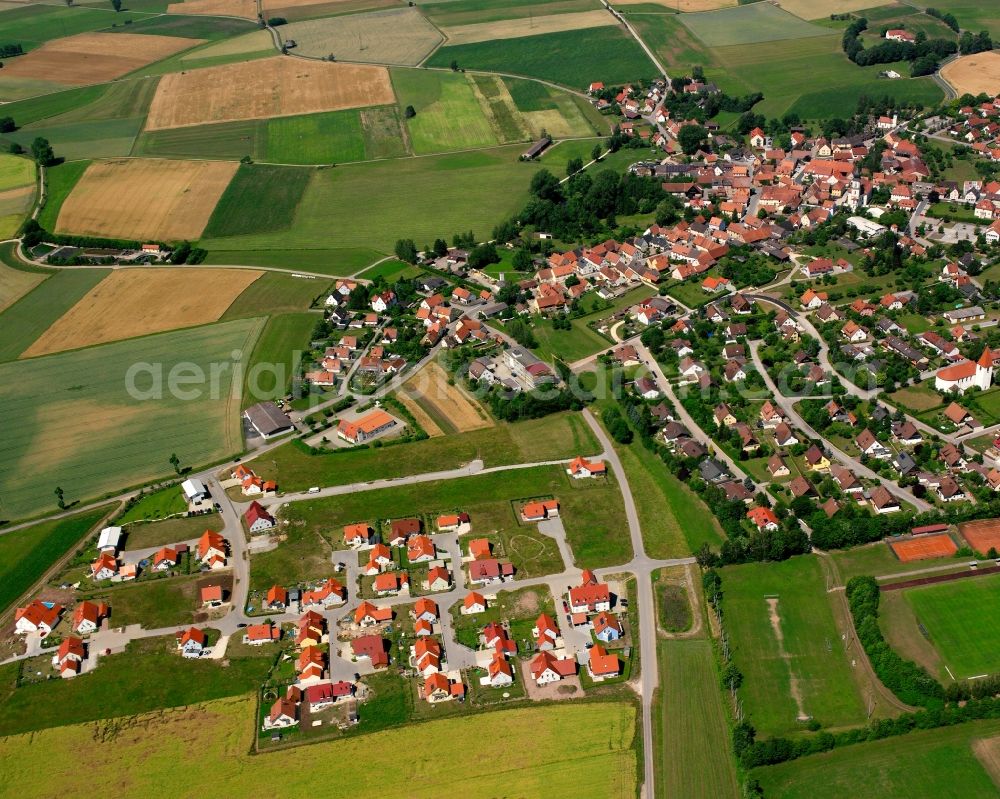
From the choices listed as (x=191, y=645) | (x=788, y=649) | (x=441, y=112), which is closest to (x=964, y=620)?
(x=788, y=649)

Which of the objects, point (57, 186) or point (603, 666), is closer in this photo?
point (603, 666)

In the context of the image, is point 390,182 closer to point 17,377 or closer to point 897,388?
point 17,377

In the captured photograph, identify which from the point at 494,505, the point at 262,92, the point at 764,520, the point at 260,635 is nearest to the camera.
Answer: the point at 260,635

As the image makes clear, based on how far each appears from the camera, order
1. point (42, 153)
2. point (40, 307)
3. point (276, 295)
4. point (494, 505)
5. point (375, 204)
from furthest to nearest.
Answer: point (42, 153)
point (375, 204)
point (276, 295)
point (40, 307)
point (494, 505)

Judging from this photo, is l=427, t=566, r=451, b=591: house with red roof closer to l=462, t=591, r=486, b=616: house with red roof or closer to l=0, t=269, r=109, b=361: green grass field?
l=462, t=591, r=486, b=616: house with red roof

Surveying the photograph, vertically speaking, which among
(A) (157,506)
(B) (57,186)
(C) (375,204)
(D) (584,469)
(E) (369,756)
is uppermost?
(B) (57,186)

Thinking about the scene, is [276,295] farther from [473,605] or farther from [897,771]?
[897,771]
